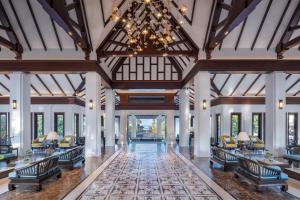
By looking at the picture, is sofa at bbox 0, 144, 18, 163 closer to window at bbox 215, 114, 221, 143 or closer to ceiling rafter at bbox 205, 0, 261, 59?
ceiling rafter at bbox 205, 0, 261, 59

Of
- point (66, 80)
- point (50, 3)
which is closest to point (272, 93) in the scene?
point (50, 3)

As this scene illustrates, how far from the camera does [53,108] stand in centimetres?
2000

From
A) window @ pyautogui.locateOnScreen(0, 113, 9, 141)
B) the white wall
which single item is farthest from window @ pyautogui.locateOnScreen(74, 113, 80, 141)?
window @ pyautogui.locateOnScreen(0, 113, 9, 141)

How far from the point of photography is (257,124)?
787 inches

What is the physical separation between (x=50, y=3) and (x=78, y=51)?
18.3ft

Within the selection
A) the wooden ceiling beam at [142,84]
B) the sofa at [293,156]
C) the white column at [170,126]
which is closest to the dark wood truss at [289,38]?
the sofa at [293,156]

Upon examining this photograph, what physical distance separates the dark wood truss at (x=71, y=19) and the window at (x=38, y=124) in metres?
9.42

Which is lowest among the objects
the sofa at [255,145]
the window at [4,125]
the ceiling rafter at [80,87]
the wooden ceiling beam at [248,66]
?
the sofa at [255,145]

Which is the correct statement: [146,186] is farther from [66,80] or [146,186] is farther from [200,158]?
[66,80]

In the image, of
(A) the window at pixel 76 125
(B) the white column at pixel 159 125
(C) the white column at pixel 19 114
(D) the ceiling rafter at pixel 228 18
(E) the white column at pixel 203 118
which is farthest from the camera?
(B) the white column at pixel 159 125

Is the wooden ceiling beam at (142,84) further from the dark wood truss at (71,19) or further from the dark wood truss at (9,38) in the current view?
the dark wood truss at (9,38)

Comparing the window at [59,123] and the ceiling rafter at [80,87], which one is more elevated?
the ceiling rafter at [80,87]

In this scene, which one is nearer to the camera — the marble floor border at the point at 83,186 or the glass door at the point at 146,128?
the marble floor border at the point at 83,186

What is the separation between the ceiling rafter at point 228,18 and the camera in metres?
7.56
